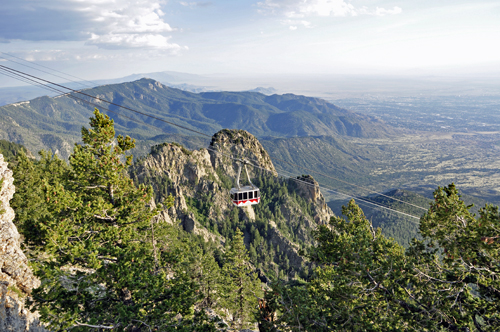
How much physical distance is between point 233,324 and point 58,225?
83.3ft

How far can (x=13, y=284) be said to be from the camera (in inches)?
833

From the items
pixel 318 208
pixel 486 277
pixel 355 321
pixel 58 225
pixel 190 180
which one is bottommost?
pixel 318 208

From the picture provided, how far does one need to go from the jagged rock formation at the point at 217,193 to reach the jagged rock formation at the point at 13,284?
107391 millimetres

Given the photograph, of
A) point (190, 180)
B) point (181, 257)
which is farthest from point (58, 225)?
point (190, 180)

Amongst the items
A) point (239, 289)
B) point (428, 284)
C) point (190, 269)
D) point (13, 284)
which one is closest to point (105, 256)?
point (13, 284)

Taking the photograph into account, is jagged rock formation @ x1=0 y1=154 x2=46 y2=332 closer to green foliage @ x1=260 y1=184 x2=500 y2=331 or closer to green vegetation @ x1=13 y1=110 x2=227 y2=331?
green vegetation @ x1=13 y1=110 x2=227 y2=331

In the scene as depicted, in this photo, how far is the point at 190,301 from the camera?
18.1m

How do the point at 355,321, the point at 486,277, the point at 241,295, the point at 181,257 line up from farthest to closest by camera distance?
the point at 241,295 < the point at 181,257 < the point at 355,321 < the point at 486,277

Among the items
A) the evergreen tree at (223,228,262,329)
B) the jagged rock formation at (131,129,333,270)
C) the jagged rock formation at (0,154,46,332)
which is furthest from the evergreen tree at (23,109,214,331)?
the jagged rock formation at (131,129,333,270)

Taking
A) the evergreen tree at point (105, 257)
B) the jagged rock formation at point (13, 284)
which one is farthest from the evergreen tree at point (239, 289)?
the jagged rock formation at point (13, 284)

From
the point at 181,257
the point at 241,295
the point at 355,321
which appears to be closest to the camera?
the point at 355,321

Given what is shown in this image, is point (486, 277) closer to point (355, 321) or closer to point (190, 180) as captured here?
point (355, 321)

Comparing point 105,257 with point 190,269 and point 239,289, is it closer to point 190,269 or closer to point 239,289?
point 190,269

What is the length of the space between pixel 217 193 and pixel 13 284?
145 metres
